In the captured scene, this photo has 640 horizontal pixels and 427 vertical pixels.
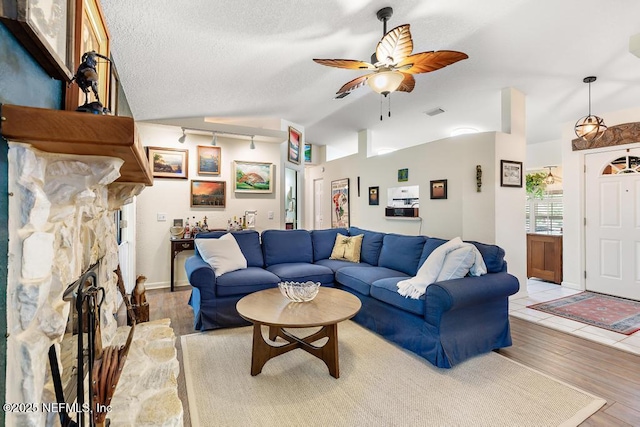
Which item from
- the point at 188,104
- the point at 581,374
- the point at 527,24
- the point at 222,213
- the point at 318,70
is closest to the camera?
the point at 581,374

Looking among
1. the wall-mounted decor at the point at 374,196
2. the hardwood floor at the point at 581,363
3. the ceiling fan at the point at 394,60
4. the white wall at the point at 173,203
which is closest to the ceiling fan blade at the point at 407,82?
the ceiling fan at the point at 394,60

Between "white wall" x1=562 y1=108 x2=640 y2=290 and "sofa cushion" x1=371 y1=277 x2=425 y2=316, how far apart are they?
11.9 ft

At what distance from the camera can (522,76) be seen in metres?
3.67

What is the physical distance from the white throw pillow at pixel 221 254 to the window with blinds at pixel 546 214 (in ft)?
17.2

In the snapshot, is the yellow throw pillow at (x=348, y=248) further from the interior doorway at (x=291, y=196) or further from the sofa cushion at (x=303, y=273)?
the interior doorway at (x=291, y=196)

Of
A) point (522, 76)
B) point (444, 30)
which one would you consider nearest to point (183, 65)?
point (444, 30)

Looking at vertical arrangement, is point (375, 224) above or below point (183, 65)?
below

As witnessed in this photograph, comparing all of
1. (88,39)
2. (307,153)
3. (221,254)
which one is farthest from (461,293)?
(307,153)

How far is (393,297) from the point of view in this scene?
268 centimetres

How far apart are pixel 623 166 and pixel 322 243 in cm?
432

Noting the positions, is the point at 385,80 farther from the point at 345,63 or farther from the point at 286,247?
the point at 286,247

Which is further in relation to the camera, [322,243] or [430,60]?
[322,243]

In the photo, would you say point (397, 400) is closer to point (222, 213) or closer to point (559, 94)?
point (222, 213)

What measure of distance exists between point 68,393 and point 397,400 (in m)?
1.69
